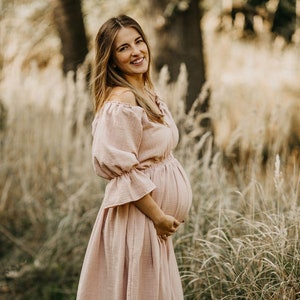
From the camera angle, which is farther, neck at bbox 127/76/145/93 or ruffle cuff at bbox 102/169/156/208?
neck at bbox 127/76/145/93

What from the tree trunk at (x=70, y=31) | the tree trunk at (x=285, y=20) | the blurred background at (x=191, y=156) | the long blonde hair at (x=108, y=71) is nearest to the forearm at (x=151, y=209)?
the long blonde hair at (x=108, y=71)

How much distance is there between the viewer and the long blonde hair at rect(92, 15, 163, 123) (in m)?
2.35

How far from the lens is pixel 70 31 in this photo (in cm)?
542

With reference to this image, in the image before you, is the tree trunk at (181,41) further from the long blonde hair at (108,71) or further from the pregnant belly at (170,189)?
the pregnant belly at (170,189)

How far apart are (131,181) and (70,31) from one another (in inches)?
141

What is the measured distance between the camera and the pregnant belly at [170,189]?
2332 mm

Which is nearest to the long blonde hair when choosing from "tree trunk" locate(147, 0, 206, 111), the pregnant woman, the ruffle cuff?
the pregnant woman

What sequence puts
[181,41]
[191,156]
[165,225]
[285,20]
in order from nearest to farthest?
[165,225] → [191,156] → [181,41] → [285,20]

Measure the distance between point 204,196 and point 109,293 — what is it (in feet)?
4.01

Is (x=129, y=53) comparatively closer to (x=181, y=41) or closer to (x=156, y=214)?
(x=156, y=214)

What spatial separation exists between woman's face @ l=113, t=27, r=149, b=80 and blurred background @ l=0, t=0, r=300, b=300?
2.66 feet

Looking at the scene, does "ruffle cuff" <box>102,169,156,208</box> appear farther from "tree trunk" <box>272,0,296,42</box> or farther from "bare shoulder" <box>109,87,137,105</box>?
"tree trunk" <box>272,0,296,42</box>

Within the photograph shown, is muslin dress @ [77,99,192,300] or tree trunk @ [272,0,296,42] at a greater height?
tree trunk @ [272,0,296,42]

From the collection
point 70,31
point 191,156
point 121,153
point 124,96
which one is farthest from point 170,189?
point 70,31
